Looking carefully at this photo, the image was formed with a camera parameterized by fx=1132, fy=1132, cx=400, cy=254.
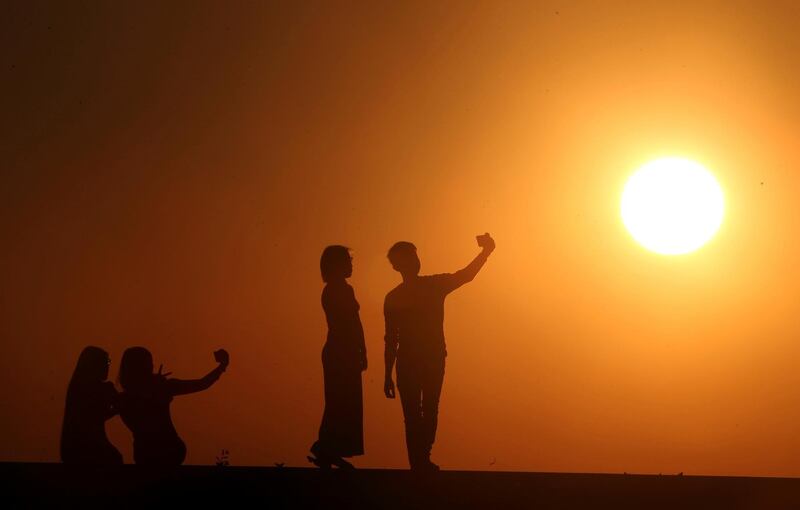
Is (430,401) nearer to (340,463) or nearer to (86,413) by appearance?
(340,463)

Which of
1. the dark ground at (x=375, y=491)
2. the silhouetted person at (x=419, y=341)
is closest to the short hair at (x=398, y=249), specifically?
the silhouetted person at (x=419, y=341)

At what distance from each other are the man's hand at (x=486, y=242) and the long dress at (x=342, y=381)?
57.0 inches

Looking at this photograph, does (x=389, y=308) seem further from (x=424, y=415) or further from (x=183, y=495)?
Result: (x=183, y=495)

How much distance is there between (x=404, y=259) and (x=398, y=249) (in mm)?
117

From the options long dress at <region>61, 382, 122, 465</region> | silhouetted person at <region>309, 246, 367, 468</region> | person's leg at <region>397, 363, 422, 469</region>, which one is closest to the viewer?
long dress at <region>61, 382, 122, 465</region>

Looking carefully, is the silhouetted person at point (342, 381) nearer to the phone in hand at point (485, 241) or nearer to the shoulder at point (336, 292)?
the shoulder at point (336, 292)

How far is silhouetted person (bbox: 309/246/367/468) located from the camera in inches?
449

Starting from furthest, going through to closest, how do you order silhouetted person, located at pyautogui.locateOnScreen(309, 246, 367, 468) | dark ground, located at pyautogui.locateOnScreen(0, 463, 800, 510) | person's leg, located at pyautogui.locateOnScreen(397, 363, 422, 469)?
silhouetted person, located at pyautogui.locateOnScreen(309, 246, 367, 468) → person's leg, located at pyautogui.locateOnScreen(397, 363, 422, 469) → dark ground, located at pyautogui.locateOnScreen(0, 463, 800, 510)

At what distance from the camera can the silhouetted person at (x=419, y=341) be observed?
11.2 metres

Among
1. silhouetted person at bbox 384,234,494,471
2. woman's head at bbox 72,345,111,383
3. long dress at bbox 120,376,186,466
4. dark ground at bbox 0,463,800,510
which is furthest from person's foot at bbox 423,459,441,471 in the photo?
woman's head at bbox 72,345,111,383

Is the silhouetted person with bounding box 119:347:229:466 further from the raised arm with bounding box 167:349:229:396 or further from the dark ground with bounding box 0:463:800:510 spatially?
the dark ground with bounding box 0:463:800:510

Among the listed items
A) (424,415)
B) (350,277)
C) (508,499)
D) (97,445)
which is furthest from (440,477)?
(97,445)

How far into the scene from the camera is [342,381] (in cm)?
1154

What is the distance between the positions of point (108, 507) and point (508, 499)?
298cm
